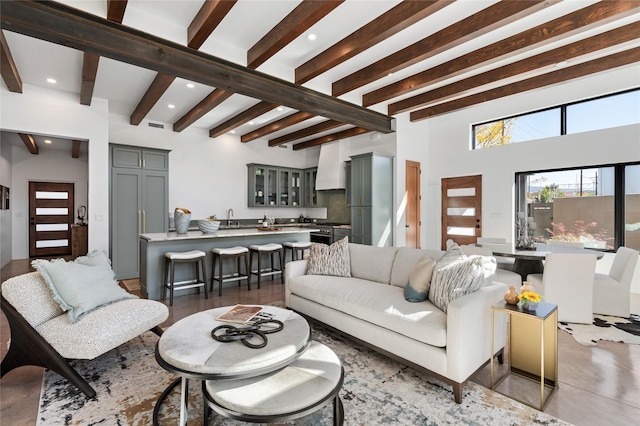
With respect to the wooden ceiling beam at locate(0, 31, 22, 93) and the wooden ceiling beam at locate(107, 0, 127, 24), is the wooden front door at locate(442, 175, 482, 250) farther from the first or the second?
the wooden ceiling beam at locate(0, 31, 22, 93)

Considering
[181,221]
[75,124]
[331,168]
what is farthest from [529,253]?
[75,124]

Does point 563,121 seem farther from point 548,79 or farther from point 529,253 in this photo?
point 529,253

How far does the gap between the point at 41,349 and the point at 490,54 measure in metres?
5.04

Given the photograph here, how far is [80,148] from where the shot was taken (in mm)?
7305

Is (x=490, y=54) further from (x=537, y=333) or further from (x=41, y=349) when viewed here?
(x=41, y=349)

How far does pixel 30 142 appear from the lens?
6320 millimetres

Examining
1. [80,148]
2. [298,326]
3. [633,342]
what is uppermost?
[80,148]

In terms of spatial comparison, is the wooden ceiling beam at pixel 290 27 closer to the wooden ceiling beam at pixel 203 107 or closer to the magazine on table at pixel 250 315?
the wooden ceiling beam at pixel 203 107

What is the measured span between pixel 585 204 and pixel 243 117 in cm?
613

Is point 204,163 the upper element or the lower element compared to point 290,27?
lower

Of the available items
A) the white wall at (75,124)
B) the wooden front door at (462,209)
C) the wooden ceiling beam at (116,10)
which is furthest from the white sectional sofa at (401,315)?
the wooden front door at (462,209)

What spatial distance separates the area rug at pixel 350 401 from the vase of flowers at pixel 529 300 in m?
0.62

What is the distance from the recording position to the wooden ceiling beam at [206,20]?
8.36 ft

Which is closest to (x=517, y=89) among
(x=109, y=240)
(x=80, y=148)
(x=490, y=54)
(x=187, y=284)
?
(x=490, y=54)
